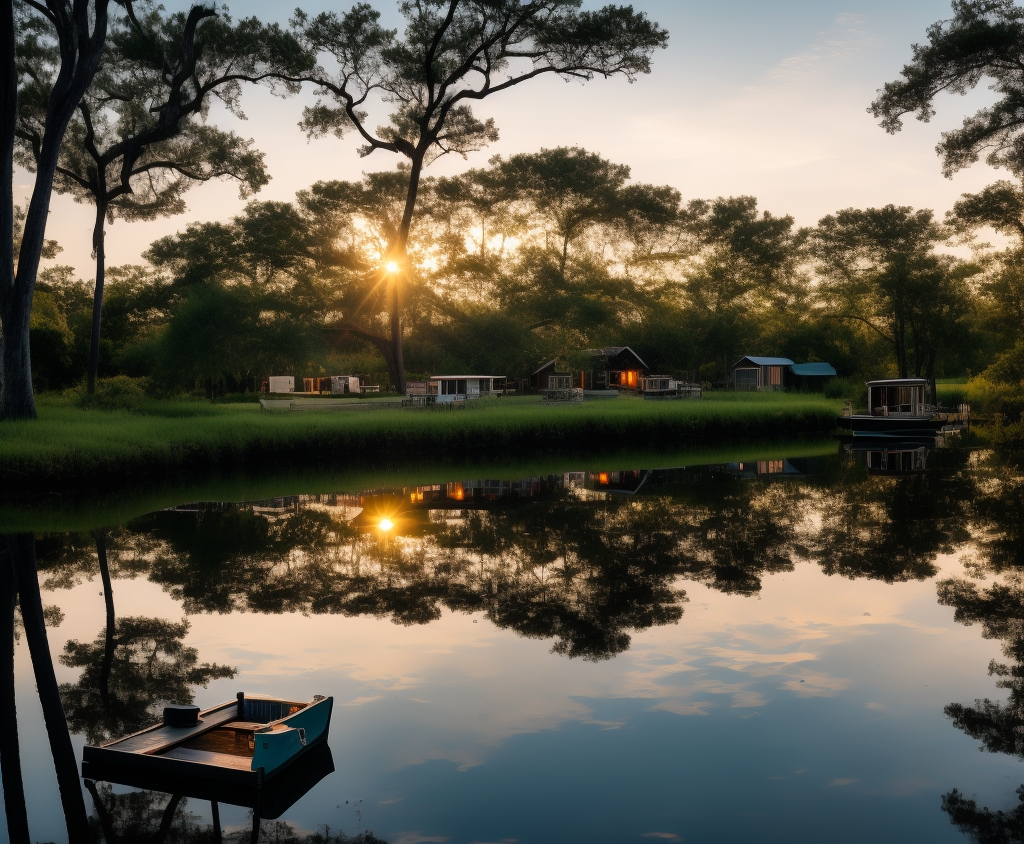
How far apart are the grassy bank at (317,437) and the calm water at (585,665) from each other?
623 cm

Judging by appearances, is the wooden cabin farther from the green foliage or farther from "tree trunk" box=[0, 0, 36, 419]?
"tree trunk" box=[0, 0, 36, 419]

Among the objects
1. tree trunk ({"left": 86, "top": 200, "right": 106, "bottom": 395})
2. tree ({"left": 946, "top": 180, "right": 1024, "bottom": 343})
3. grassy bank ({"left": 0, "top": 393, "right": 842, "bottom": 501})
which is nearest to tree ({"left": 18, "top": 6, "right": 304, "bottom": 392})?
tree trunk ({"left": 86, "top": 200, "right": 106, "bottom": 395})

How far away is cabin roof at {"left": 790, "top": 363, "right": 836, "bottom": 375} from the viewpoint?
6788 cm

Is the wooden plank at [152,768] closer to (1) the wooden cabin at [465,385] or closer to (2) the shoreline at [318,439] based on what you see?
(2) the shoreline at [318,439]

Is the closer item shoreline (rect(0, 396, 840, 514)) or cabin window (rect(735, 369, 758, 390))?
shoreline (rect(0, 396, 840, 514))

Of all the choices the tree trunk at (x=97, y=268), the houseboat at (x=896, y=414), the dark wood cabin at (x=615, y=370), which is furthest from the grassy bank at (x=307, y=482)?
the dark wood cabin at (x=615, y=370)

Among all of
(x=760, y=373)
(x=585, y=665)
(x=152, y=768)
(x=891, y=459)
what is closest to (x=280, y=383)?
(x=760, y=373)

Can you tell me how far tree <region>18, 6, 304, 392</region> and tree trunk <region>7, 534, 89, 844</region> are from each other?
23823 mm

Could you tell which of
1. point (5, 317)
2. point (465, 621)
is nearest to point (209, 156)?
point (5, 317)

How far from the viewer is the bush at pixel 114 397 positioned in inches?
1465

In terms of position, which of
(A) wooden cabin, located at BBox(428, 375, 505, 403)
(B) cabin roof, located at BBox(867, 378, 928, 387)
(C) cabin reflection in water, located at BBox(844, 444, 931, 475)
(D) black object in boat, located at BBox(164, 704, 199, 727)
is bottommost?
(D) black object in boat, located at BBox(164, 704, 199, 727)

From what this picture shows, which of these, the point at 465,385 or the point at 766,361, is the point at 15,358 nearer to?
the point at 465,385

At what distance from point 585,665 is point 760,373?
202ft

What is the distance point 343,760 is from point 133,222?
43.5 meters
